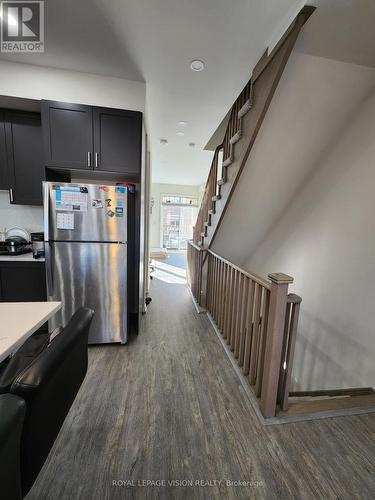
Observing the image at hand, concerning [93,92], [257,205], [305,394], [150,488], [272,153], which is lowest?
[305,394]

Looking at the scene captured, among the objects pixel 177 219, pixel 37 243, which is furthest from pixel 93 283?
pixel 177 219

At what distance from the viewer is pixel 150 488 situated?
1.09 meters

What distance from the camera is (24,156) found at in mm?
2232

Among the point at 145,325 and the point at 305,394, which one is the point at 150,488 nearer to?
the point at 305,394

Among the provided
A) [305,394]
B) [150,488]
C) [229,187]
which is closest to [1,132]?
[229,187]

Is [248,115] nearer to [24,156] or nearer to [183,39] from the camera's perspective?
[183,39]

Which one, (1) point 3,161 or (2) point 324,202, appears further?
(2) point 324,202

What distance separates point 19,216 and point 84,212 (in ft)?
3.77

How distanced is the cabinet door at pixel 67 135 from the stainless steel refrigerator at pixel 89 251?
303mm

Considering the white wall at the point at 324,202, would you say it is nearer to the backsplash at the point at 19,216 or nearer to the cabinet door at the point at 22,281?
the cabinet door at the point at 22,281

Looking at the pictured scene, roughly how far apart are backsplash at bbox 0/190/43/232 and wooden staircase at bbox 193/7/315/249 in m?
2.23

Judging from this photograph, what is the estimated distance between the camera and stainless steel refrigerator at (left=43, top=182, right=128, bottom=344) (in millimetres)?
1986

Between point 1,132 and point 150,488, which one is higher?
point 1,132

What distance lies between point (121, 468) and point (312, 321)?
7.88 feet
